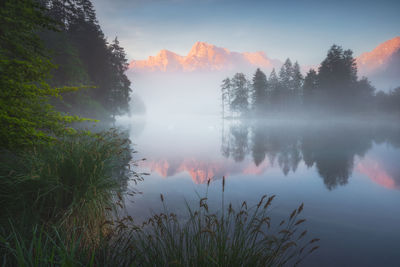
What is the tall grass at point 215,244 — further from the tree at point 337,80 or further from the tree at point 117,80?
the tree at point 337,80

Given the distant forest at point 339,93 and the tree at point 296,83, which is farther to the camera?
the tree at point 296,83

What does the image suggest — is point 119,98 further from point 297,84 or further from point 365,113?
point 365,113

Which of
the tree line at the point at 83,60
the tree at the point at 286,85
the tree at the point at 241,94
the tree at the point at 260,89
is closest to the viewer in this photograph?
the tree line at the point at 83,60

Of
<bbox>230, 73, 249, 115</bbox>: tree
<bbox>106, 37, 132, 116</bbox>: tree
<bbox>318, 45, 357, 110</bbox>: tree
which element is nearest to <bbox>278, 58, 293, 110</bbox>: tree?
<bbox>318, 45, 357, 110</bbox>: tree

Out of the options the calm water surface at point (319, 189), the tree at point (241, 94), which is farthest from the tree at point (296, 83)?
the calm water surface at point (319, 189)

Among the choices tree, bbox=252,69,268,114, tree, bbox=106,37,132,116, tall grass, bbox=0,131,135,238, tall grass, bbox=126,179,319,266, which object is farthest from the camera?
tree, bbox=252,69,268,114

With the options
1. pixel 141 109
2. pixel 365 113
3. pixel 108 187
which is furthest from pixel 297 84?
pixel 141 109

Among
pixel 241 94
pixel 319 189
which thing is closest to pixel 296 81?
pixel 241 94

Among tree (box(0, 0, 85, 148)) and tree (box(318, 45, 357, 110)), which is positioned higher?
tree (box(318, 45, 357, 110))

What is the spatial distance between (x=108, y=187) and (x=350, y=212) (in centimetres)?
652

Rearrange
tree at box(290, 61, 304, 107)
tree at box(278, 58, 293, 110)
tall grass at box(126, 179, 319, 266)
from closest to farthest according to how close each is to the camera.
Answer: tall grass at box(126, 179, 319, 266) < tree at box(278, 58, 293, 110) < tree at box(290, 61, 304, 107)

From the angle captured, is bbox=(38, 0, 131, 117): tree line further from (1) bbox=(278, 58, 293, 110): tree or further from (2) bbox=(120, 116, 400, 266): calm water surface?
(1) bbox=(278, 58, 293, 110): tree

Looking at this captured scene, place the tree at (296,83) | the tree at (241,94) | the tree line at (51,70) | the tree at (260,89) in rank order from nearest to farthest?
the tree line at (51,70), the tree at (296,83), the tree at (260,89), the tree at (241,94)

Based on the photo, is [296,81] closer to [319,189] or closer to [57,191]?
[319,189]
